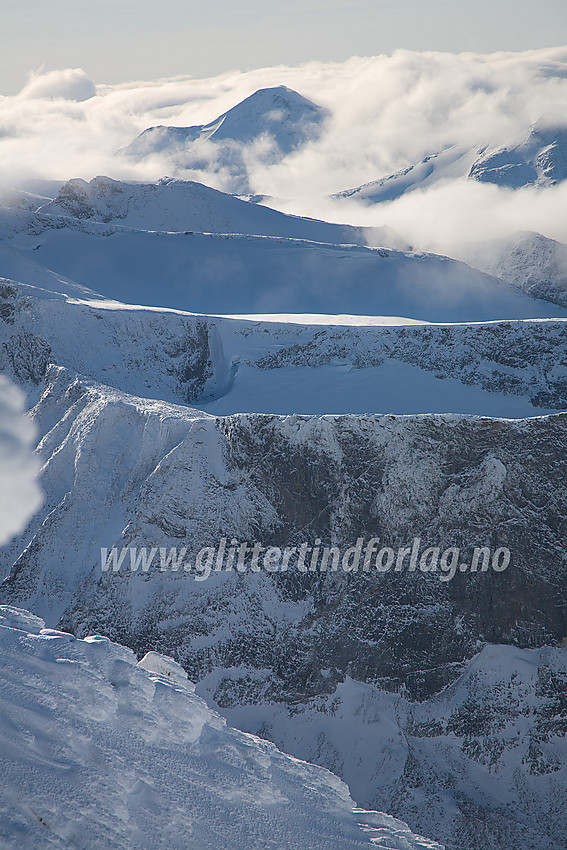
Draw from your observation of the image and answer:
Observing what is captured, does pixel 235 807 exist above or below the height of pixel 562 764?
above

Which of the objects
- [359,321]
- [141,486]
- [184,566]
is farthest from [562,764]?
[359,321]

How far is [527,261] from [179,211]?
231 ft

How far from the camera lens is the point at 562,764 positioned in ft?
134

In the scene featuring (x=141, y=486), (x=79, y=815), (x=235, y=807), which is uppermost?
(x=79, y=815)

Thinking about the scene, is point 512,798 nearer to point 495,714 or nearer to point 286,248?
point 495,714

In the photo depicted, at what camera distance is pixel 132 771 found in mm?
20172

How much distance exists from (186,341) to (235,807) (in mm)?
43145

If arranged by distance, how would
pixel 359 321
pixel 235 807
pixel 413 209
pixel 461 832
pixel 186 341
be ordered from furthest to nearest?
pixel 413 209
pixel 359 321
pixel 186 341
pixel 461 832
pixel 235 807

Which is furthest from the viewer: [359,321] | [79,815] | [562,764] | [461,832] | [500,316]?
[500,316]

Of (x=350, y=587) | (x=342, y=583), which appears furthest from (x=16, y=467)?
(x=350, y=587)

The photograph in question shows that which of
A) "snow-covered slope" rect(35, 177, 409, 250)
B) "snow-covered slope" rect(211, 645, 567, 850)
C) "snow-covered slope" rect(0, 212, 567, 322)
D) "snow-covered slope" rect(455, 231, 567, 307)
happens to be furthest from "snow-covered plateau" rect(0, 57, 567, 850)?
"snow-covered slope" rect(455, 231, 567, 307)

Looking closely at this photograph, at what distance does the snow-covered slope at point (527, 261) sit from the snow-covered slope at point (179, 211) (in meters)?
34.2

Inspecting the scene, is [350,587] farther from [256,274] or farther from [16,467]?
[256,274]

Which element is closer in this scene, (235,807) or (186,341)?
(235,807)
